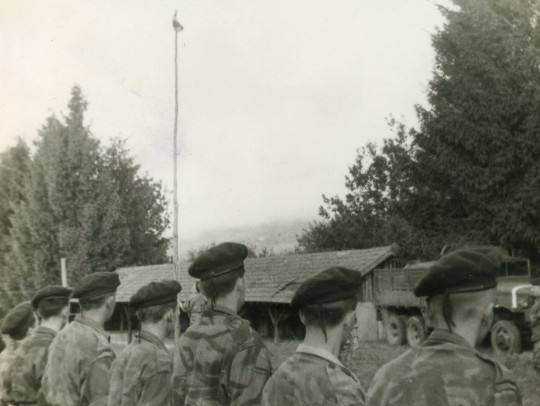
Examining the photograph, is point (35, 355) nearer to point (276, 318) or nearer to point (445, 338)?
point (445, 338)

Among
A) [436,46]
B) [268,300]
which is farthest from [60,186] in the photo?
[436,46]

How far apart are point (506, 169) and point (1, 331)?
1976cm

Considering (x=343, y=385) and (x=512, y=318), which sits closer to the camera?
(x=343, y=385)

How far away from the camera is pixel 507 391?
6.34ft

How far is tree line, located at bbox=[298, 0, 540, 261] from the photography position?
21.2m

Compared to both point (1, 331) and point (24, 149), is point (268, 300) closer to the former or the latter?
point (1, 331)

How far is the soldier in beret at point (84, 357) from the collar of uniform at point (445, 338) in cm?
235

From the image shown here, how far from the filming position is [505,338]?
13.2 metres

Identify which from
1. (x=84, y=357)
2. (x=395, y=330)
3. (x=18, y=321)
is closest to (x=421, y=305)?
(x=395, y=330)

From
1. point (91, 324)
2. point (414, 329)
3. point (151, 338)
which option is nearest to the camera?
point (151, 338)

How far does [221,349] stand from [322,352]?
646 millimetres

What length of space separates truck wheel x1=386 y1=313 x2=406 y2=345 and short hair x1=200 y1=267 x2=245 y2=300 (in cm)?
1580

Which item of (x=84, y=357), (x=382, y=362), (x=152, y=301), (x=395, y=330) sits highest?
(x=152, y=301)

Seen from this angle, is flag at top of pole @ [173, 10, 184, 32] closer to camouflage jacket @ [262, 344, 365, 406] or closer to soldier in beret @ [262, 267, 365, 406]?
soldier in beret @ [262, 267, 365, 406]
